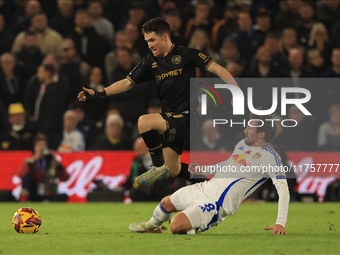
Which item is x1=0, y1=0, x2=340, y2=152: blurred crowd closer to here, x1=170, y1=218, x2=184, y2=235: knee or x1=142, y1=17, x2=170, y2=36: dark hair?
x1=142, y1=17, x2=170, y2=36: dark hair

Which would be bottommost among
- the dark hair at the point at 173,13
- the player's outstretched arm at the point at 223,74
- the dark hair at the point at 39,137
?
the dark hair at the point at 39,137

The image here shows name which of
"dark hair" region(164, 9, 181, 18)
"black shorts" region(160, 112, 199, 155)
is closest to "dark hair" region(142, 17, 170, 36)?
"black shorts" region(160, 112, 199, 155)

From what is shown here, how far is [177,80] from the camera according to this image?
23.7ft

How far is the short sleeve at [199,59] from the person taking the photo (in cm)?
705

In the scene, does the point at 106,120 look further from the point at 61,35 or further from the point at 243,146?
the point at 243,146

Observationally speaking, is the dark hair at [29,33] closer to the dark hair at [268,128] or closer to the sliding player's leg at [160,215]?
the sliding player's leg at [160,215]

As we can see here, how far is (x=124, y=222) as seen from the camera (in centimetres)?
830

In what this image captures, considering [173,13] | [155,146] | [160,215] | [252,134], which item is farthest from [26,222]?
[173,13]

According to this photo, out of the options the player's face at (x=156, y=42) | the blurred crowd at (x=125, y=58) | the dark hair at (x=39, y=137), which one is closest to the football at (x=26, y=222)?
the player's face at (x=156, y=42)

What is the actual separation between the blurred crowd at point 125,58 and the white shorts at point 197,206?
19.5 ft

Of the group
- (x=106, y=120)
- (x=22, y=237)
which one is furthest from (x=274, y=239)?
(x=106, y=120)

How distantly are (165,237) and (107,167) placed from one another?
21.0ft

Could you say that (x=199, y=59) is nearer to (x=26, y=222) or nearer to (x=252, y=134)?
(x=252, y=134)

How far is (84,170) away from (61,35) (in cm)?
422
